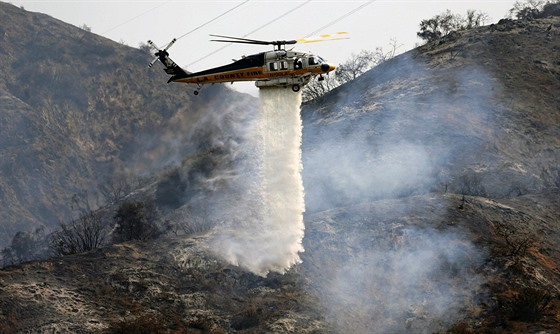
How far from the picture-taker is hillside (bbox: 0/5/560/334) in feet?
130

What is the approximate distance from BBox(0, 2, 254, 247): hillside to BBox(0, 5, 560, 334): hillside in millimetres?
44265

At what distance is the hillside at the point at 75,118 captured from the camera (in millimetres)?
117312

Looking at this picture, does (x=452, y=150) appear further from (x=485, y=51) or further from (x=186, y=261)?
(x=186, y=261)

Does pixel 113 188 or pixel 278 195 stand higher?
pixel 278 195

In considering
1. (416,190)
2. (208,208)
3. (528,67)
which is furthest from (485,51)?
(208,208)

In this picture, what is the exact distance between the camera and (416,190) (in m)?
59.8

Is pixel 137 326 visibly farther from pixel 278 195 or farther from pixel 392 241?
pixel 392 241

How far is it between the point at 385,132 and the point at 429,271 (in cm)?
2668

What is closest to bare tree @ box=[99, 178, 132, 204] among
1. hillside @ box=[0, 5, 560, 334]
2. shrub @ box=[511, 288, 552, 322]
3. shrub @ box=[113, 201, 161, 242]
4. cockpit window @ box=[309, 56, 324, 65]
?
hillside @ box=[0, 5, 560, 334]

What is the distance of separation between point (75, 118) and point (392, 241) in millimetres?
95904

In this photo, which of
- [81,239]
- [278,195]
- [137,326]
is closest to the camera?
[137,326]

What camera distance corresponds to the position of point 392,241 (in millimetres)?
46188

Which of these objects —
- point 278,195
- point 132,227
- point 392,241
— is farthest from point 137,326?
point 132,227

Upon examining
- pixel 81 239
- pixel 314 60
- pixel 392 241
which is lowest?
pixel 392 241
